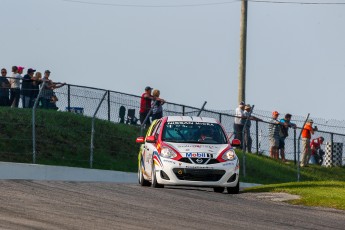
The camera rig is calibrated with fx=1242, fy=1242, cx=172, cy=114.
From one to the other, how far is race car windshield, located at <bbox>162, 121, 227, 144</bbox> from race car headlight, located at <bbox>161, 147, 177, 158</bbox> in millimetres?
538

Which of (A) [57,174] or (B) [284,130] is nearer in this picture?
(A) [57,174]

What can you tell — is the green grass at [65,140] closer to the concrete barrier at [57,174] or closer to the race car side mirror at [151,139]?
the concrete barrier at [57,174]

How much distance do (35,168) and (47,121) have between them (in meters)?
5.65

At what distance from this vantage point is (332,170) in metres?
38.4

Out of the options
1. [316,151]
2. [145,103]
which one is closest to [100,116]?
[145,103]

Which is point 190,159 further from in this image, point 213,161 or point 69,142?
point 69,142

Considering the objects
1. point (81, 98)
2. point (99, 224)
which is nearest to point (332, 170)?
point (81, 98)

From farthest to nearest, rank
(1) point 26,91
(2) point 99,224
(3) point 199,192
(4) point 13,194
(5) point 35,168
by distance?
(1) point 26,91 → (5) point 35,168 → (3) point 199,192 → (4) point 13,194 → (2) point 99,224

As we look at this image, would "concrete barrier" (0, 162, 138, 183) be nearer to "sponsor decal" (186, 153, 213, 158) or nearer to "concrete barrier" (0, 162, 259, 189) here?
"concrete barrier" (0, 162, 259, 189)

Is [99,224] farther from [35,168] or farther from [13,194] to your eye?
[35,168]

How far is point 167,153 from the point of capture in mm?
22516

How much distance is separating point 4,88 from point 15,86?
32cm

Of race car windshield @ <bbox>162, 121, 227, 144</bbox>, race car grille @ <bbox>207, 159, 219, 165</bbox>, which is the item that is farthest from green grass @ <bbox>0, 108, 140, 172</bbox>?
race car grille @ <bbox>207, 159, 219, 165</bbox>

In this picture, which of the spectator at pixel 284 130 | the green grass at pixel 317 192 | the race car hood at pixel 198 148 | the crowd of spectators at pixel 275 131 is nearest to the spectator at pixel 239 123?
the crowd of spectators at pixel 275 131
